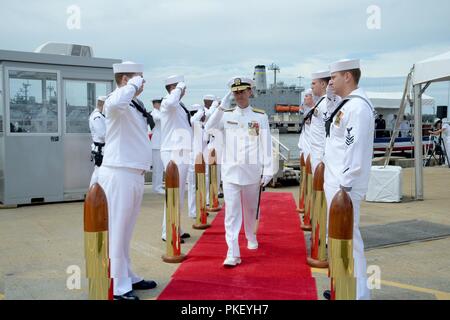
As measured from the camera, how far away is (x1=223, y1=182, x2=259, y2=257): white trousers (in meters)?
5.16

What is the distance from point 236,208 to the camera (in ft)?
17.3

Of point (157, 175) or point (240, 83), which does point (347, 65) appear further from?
point (157, 175)

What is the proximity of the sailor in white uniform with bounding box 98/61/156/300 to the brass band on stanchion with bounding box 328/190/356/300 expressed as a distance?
2018mm

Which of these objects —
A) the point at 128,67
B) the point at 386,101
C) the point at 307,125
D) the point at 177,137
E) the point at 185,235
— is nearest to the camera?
the point at 128,67

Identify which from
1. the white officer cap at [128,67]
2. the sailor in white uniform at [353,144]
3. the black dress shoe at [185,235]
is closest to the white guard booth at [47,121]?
the black dress shoe at [185,235]

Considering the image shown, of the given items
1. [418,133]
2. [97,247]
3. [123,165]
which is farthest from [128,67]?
[418,133]

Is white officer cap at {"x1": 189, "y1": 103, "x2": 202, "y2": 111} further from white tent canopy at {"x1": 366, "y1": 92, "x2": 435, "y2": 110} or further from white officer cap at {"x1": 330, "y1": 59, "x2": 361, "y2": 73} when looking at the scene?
white tent canopy at {"x1": 366, "y1": 92, "x2": 435, "y2": 110}

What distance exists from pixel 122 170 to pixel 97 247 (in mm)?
1139

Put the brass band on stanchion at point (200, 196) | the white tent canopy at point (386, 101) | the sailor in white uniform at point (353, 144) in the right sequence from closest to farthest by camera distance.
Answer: the sailor in white uniform at point (353, 144), the brass band on stanchion at point (200, 196), the white tent canopy at point (386, 101)

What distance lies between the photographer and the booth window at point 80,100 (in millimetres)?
9578

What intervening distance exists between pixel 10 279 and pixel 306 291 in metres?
3.05

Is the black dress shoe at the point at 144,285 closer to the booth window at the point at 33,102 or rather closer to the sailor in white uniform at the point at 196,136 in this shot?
the sailor in white uniform at the point at 196,136

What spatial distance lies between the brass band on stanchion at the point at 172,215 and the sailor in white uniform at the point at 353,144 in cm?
195
